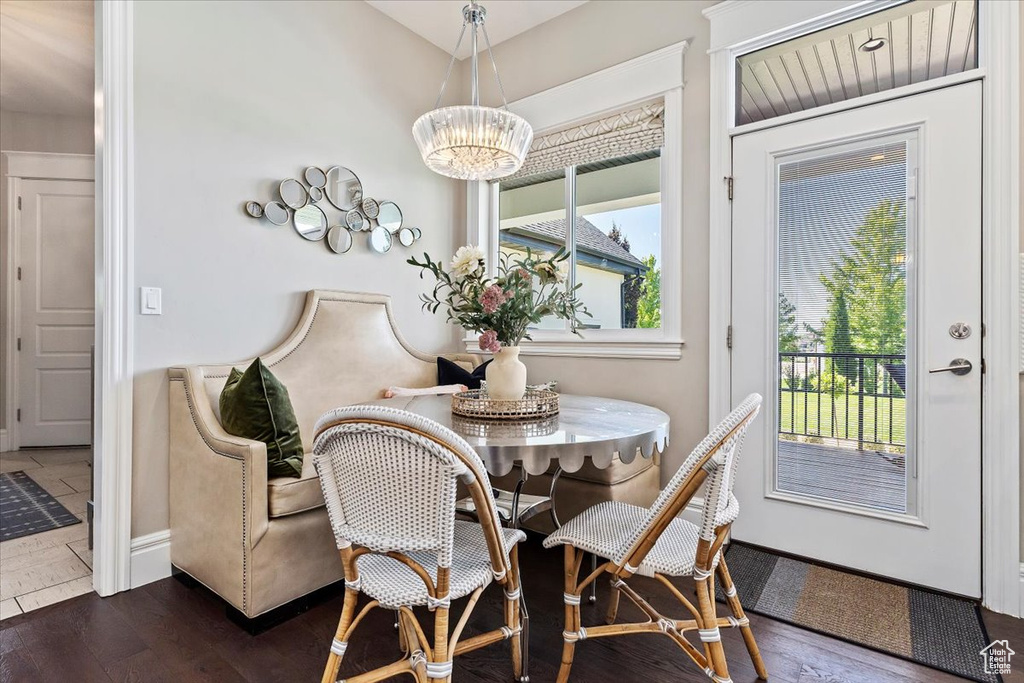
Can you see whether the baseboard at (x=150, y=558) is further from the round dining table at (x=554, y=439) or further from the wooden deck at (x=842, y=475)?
the wooden deck at (x=842, y=475)

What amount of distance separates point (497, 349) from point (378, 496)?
710 millimetres

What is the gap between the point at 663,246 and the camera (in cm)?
282

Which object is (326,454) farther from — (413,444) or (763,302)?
(763,302)

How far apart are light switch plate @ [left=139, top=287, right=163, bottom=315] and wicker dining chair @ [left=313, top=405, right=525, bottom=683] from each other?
1.40 metres

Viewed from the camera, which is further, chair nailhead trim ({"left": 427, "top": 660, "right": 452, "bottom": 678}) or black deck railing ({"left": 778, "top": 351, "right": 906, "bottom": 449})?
black deck railing ({"left": 778, "top": 351, "right": 906, "bottom": 449})

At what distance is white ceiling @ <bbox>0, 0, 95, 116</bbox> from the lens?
3053 millimetres

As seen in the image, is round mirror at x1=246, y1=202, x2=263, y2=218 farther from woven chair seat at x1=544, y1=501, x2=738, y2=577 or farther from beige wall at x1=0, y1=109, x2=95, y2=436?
beige wall at x1=0, y1=109, x2=95, y2=436

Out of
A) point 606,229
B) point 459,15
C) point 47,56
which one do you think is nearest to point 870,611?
point 606,229

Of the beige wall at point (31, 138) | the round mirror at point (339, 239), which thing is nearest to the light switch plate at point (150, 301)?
the round mirror at point (339, 239)

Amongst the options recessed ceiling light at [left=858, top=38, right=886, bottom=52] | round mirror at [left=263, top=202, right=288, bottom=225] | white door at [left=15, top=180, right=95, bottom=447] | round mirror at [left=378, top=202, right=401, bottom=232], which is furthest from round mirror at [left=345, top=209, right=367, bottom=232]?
white door at [left=15, top=180, right=95, bottom=447]

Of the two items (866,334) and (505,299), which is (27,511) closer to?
(505,299)

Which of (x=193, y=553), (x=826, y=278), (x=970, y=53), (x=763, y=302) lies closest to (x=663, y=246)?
(x=763, y=302)

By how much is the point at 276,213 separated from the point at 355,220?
0.46 meters

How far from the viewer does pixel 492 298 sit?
1720 mm
